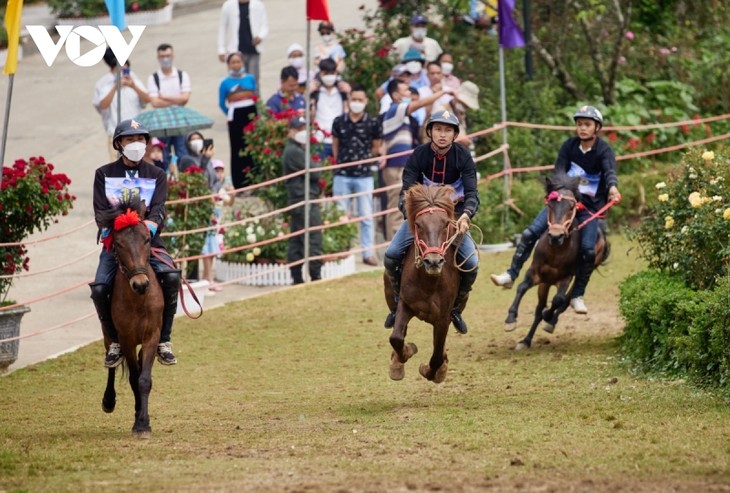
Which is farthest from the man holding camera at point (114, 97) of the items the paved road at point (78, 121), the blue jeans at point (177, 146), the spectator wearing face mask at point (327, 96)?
the spectator wearing face mask at point (327, 96)

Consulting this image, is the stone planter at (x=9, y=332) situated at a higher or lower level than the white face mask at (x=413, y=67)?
lower

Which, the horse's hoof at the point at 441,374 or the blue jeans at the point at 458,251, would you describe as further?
the horse's hoof at the point at 441,374

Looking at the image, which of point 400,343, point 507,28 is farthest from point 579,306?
point 507,28

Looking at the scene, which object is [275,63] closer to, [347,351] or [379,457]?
[347,351]

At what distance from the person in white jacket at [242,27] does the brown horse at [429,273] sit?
41.3ft

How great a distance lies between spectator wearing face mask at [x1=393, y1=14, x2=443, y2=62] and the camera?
24.1m

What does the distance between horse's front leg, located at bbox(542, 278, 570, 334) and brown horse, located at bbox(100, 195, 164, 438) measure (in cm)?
530

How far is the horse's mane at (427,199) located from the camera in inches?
480

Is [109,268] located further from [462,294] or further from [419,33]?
[419,33]

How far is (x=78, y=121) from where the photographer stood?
91.1ft

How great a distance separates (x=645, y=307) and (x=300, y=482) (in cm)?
599

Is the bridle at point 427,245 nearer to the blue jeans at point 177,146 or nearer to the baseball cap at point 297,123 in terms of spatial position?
the baseball cap at point 297,123

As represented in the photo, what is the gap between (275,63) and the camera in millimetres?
31344

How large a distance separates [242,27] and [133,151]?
13.2 m
